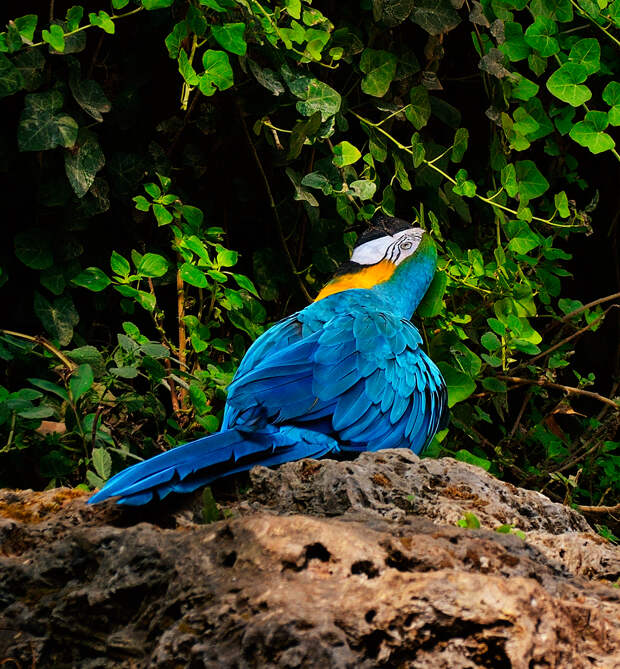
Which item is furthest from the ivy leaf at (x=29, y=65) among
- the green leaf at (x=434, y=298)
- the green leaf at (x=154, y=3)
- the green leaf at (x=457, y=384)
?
the green leaf at (x=457, y=384)

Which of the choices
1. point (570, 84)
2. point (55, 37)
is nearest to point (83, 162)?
point (55, 37)

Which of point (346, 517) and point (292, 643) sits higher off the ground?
point (292, 643)

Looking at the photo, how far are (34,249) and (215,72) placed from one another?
788 millimetres

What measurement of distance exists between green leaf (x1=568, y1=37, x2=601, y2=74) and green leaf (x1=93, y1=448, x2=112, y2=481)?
2160mm

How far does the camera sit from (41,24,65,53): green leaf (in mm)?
2238

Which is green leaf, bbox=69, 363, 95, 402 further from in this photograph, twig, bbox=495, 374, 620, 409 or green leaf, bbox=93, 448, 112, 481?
twig, bbox=495, 374, 620, 409

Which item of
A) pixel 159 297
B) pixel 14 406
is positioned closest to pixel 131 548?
pixel 14 406

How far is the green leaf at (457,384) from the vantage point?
2.82 meters

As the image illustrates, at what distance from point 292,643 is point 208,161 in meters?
2.27

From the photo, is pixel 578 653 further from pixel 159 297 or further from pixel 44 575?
pixel 159 297

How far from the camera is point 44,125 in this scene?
2410 mm

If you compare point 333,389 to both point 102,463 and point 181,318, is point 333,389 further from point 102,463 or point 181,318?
point 181,318

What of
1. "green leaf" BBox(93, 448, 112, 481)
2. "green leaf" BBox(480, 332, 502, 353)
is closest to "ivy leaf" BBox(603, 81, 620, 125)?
"green leaf" BBox(480, 332, 502, 353)

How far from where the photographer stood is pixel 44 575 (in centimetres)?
119
